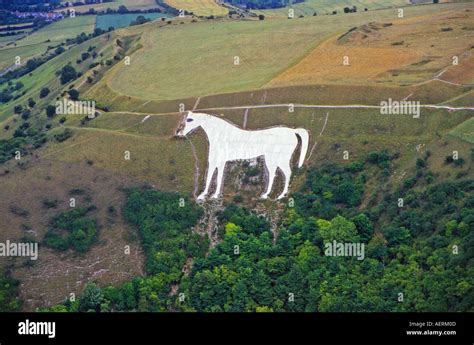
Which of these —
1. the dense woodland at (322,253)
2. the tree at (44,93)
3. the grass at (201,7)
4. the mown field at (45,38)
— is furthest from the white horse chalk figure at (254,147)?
the mown field at (45,38)

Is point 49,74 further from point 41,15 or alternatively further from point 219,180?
point 219,180

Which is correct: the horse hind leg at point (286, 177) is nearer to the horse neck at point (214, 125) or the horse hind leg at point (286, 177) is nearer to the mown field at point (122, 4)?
the horse neck at point (214, 125)

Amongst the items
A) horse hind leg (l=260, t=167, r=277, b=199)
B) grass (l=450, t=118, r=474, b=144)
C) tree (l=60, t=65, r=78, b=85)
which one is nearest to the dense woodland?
horse hind leg (l=260, t=167, r=277, b=199)

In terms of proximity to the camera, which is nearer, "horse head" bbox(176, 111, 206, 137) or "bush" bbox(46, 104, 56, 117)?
"horse head" bbox(176, 111, 206, 137)

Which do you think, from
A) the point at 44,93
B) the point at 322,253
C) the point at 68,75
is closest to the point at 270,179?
the point at 322,253

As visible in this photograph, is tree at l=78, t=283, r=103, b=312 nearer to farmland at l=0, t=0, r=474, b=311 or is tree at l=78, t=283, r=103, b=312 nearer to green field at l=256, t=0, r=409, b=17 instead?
farmland at l=0, t=0, r=474, b=311

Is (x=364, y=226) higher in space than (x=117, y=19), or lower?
lower

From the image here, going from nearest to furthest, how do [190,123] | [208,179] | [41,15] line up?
[208,179]
[190,123]
[41,15]

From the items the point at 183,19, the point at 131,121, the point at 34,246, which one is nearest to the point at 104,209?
the point at 34,246

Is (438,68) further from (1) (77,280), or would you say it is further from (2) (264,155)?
(1) (77,280)
